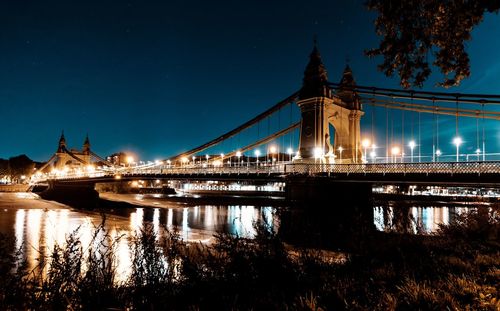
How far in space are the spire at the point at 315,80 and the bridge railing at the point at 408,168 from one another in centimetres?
735

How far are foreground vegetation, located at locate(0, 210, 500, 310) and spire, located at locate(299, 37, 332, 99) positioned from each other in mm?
27143

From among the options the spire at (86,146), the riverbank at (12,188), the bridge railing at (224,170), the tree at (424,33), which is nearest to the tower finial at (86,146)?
the spire at (86,146)

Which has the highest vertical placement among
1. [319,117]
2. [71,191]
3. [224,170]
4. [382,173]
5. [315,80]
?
[315,80]

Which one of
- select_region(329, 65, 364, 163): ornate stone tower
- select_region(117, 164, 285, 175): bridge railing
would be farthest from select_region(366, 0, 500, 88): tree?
select_region(329, 65, 364, 163): ornate stone tower

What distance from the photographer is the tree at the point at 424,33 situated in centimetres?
790

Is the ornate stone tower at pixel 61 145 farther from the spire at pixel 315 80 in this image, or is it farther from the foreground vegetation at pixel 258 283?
the foreground vegetation at pixel 258 283

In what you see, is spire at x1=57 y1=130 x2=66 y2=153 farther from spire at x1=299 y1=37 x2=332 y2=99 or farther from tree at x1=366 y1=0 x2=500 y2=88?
tree at x1=366 y1=0 x2=500 y2=88

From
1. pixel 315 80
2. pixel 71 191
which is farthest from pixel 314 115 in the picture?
pixel 71 191

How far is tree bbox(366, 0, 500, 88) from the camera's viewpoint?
790cm

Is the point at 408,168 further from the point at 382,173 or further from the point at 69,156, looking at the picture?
the point at 69,156

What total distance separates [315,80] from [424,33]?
26.1 metres

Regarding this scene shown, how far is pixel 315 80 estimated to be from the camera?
34125mm

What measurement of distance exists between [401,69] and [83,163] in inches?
3778

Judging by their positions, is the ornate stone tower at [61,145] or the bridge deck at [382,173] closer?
the bridge deck at [382,173]
